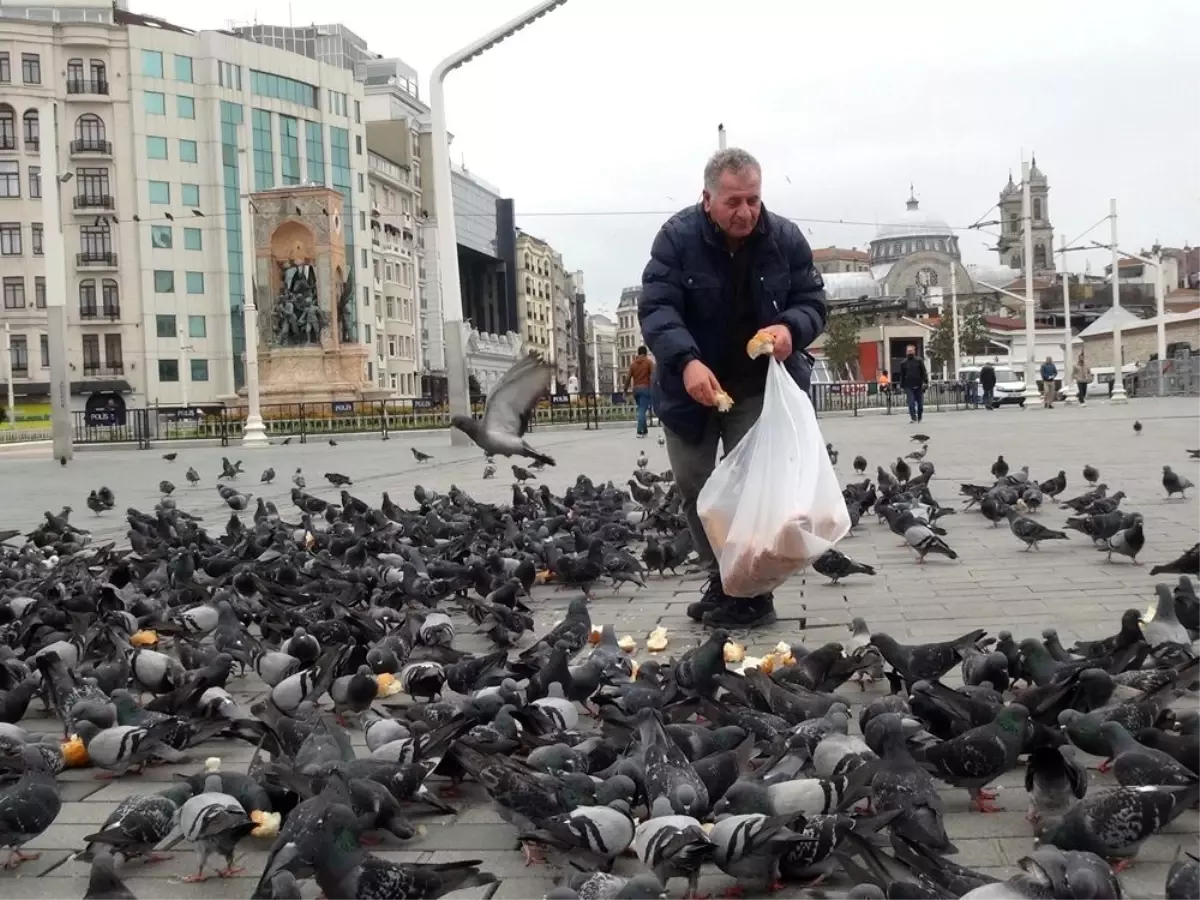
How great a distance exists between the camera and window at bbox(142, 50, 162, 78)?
222 feet

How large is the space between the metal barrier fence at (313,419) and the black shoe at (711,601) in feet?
80.5

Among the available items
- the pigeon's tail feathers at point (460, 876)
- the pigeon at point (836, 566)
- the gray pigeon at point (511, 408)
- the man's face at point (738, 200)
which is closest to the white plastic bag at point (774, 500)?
the man's face at point (738, 200)

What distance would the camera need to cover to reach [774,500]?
530 centimetres

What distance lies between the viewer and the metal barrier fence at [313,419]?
108 feet

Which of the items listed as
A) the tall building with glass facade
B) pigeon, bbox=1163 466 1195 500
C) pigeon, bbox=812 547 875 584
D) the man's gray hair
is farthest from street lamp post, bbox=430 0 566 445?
the tall building with glass facade

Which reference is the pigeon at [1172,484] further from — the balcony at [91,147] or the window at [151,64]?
the window at [151,64]

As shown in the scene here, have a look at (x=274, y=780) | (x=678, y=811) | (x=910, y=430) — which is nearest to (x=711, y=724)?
(x=678, y=811)

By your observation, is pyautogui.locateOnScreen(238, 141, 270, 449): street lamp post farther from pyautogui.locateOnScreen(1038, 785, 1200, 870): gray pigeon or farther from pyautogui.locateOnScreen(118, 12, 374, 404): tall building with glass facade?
pyautogui.locateOnScreen(118, 12, 374, 404): tall building with glass facade

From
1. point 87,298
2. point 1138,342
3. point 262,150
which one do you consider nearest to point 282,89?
point 262,150

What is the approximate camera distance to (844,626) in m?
6.03

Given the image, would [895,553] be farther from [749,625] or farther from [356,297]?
[356,297]

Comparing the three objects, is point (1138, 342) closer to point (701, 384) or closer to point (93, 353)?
point (93, 353)

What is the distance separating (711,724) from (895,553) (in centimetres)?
496

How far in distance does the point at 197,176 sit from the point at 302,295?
34.5 meters
